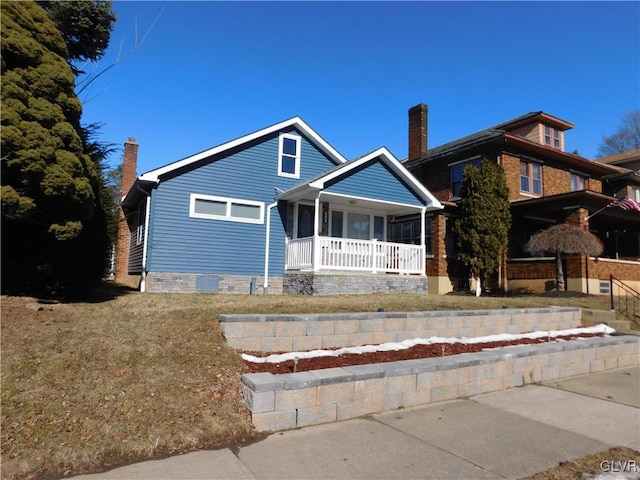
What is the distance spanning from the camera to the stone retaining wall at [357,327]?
6.32 meters

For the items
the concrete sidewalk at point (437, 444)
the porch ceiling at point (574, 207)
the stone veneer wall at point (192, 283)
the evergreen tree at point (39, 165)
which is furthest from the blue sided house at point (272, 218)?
the concrete sidewalk at point (437, 444)

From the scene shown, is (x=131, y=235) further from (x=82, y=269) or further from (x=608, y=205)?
(x=608, y=205)

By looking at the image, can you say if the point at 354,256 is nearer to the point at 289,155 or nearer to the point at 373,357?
the point at 289,155

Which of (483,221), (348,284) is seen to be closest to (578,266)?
(483,221)

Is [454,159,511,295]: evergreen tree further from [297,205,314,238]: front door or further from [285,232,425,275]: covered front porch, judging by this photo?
[297,205,314,238]: front door

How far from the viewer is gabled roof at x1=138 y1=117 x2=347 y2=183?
12716 millimetres

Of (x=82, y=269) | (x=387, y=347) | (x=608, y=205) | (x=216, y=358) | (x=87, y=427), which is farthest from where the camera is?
(x=608, y=205)

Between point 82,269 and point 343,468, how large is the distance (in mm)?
7128

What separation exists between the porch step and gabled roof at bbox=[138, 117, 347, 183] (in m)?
9.16

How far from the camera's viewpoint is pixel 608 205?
56.0ft

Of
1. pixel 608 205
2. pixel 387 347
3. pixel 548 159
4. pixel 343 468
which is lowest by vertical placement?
pixel 343 468

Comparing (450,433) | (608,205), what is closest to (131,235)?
(450,433)

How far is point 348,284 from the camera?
43.5 ft

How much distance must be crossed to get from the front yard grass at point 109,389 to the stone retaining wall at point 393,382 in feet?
1.23
